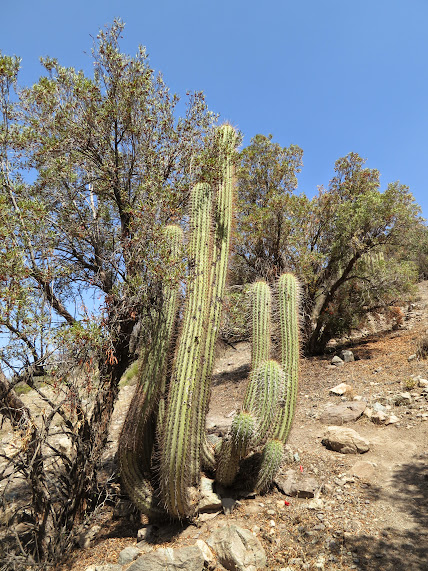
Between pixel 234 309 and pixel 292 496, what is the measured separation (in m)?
3.61

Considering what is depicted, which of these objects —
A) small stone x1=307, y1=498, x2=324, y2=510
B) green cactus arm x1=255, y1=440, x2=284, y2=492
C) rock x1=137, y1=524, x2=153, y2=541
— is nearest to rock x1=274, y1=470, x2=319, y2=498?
small stone x1=307, y1=498, x2=324, y2=510

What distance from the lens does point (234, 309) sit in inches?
288

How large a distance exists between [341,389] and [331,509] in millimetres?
3809

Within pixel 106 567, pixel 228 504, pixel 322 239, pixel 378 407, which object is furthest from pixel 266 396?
pixel 322 239

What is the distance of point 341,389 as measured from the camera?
7680mm

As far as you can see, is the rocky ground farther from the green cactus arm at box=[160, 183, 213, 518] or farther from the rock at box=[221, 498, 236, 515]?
the green cactus arm at box=[160, 183, 213, 518]

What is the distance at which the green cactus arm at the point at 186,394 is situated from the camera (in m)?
3.74

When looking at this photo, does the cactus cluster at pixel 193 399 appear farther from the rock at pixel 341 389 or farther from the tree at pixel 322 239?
the tree at pixel 322 239

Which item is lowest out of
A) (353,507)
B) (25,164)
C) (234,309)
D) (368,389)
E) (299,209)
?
(353,507)

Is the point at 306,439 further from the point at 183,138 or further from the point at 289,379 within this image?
the point at 183,138

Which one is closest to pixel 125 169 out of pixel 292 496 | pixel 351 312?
pixel 292 496

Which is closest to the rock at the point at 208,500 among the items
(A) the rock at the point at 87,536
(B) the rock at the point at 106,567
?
(B) the rock at the point at 106,567

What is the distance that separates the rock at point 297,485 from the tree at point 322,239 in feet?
17.1

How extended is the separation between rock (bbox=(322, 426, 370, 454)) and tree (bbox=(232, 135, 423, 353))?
13.6 ft
